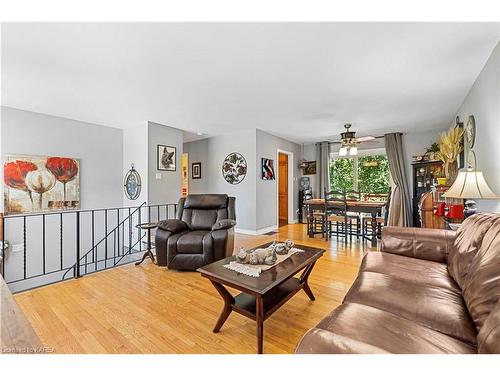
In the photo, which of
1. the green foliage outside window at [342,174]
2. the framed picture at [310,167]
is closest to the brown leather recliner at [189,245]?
the framed picture at [310,167]

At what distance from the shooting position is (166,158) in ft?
15.6

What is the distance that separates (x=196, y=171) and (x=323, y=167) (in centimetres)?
347

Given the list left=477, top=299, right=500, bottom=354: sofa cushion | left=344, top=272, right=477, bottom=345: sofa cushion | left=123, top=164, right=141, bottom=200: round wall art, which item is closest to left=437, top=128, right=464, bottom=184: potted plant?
left=344, top=272, right=477, bottom=345: sofa cushion

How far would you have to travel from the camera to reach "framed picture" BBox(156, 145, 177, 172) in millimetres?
4619

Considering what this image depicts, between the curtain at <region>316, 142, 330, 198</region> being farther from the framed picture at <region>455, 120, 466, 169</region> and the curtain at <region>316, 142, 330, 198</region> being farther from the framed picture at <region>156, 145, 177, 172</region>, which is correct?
the framed picture at <region>156, 145, 177, 172</region>

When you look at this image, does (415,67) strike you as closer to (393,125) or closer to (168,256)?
(393,125)

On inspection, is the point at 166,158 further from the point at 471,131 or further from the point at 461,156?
the point at 461,156

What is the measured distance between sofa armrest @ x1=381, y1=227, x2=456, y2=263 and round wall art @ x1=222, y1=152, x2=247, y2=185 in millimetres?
3541

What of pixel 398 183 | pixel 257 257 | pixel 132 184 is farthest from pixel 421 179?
pixel 132 184

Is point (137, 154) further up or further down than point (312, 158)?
further down

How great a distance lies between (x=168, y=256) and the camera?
112 inches

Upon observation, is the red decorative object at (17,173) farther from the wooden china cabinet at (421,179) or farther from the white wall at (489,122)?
the wooden china cabinet at (421,179)

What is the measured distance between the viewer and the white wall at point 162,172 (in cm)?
446
